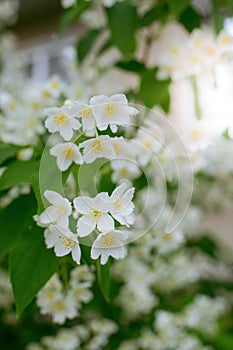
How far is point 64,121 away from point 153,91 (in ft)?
1.89

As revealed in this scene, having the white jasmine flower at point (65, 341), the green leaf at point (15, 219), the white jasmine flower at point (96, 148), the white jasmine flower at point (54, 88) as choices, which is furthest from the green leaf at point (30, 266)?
the white jasmine flower at point (54, 88)

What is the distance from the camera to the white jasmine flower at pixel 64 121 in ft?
1.99

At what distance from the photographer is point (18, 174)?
0.70 meters

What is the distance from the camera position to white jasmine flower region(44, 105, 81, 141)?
23.8 inches

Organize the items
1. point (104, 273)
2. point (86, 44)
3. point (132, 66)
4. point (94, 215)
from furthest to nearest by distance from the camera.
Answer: point (86, 44) < point (132, 66) < point (104, 273) < point (94, 215)

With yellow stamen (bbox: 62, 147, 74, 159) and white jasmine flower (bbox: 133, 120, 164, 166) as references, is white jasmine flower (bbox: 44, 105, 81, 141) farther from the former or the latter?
white jasmine flower (bbox: 133, 120, 164, 166)

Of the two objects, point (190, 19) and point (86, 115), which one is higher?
point (86, 115)

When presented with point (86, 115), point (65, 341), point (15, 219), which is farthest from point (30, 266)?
point (65, 341)

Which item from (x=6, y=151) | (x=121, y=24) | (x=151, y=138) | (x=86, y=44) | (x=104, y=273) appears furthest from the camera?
(x=86, y=44)

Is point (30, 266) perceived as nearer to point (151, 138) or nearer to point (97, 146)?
point (97, 146)

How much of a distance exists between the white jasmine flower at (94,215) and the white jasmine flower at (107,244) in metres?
0.01

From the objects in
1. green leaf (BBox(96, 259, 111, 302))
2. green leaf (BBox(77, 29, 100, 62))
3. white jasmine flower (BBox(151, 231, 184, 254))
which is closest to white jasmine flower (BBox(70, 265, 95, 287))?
green leaf (BBox(96, 259, 111, 302))

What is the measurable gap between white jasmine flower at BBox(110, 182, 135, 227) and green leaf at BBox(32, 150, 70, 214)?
2.7 inches

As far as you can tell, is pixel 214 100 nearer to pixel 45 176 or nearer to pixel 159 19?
pixel 159 19
